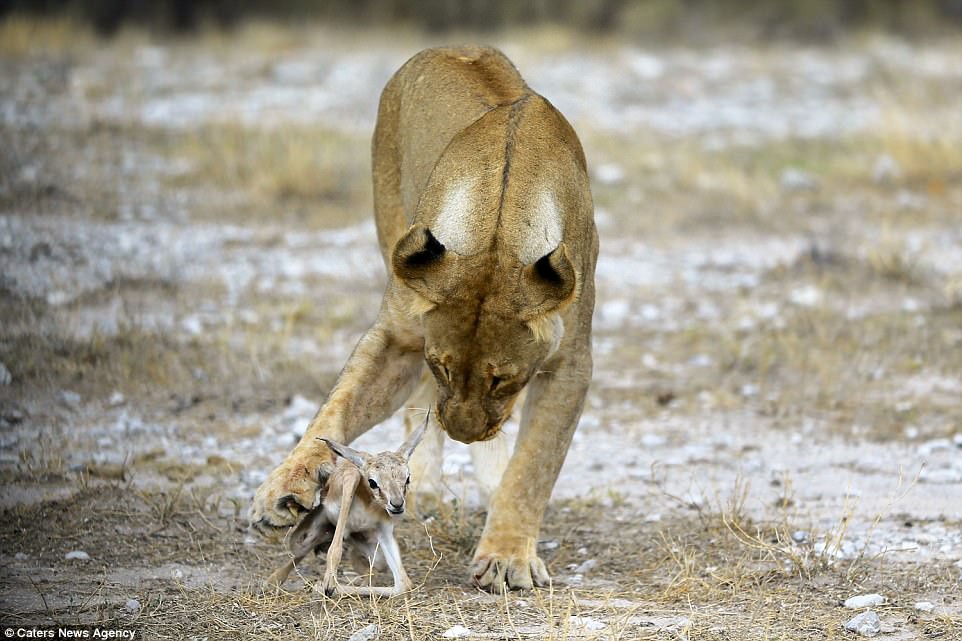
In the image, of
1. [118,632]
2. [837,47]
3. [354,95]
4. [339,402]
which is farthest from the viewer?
[837,47]

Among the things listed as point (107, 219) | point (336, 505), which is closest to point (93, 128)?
point (107, 219)

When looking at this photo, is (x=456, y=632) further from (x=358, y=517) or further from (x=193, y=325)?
(x=193, y=325)

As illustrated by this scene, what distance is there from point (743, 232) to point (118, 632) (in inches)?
274

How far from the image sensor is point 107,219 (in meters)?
9.88

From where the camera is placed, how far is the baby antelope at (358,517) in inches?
162

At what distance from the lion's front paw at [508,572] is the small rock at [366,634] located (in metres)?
0.61

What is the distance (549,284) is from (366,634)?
3.64ft

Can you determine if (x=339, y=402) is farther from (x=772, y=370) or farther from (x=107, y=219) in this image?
(x=107, y=219)

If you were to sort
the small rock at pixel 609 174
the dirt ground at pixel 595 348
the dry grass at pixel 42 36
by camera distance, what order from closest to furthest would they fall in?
1. the dirt ground at pixel 595 348
2. the small rock at pixel 609 174
3. the dry grass at pixel 42 36

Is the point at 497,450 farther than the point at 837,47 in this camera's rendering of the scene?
No

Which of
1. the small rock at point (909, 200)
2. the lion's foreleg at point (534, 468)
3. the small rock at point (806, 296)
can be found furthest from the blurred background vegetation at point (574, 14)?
the lion's foreleg at point (534, 468)

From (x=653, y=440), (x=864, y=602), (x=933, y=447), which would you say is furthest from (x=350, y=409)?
(x=933, y=447)

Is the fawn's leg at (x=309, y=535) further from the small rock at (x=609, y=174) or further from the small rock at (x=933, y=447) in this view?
the small rock at (x=609, y=174)

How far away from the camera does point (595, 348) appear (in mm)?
7754
